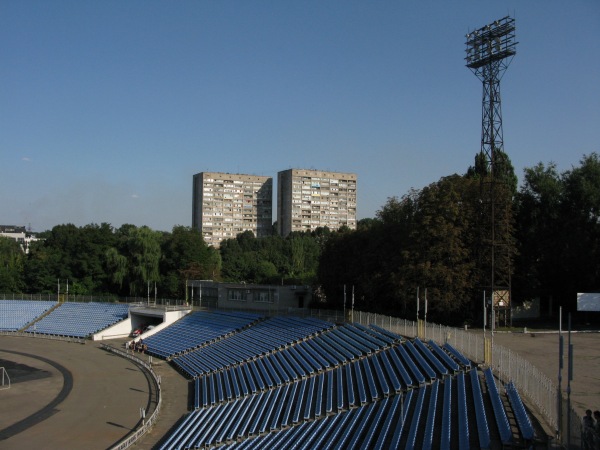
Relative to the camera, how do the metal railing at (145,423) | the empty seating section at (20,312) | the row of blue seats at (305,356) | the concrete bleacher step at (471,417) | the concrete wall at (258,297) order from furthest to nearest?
the empty seating section at (20,312) < the concrete wall at (258,297) < the row of blue seats at (305,356) < the metal railing at (145,423) < the concrete bleacher step at (471,417)

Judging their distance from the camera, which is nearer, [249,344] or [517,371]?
[517,371]

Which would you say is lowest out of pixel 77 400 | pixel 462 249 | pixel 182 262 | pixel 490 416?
pixel 77 400

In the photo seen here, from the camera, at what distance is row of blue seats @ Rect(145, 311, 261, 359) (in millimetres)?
41112

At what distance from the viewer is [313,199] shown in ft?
420

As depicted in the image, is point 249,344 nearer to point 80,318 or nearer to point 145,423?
point 145,423

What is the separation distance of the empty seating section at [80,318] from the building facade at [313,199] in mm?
73069

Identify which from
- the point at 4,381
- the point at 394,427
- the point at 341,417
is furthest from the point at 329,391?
the point at 4,381

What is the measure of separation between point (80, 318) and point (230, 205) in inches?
3064

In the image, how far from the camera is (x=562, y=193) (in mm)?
44688

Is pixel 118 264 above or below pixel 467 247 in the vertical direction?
below

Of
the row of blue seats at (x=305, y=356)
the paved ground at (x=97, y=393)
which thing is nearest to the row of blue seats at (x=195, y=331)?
the row of blue seats at (x=305, y=356)

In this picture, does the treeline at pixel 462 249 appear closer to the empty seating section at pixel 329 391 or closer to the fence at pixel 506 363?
the fence at pixel 506 363

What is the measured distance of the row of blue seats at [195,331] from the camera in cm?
4111

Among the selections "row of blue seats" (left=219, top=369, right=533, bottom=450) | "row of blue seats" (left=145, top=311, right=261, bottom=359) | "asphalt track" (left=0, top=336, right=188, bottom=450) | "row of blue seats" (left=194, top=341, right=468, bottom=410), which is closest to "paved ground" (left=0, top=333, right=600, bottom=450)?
"asphalt track" (left=0, top=336, right=188, bottom=450)
